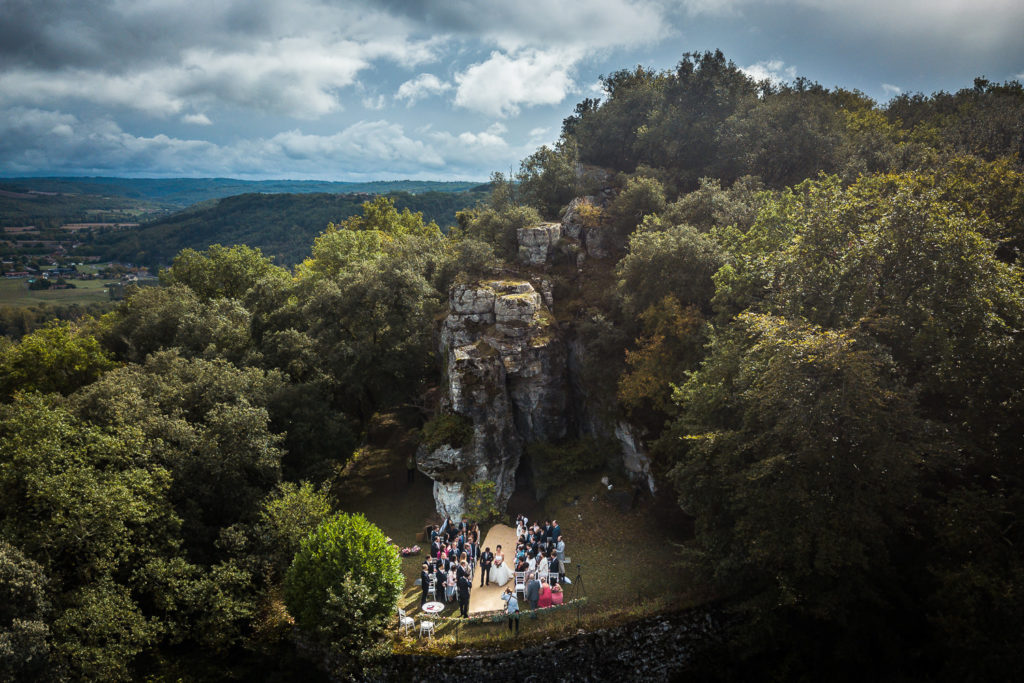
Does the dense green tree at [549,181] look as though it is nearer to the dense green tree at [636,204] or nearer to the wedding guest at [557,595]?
the dense green tree at [636,204]

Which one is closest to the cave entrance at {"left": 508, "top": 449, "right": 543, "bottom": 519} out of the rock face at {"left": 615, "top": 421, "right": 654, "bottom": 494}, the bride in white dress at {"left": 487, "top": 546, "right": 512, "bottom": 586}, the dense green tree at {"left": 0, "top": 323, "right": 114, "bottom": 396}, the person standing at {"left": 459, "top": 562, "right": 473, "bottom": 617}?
the rock face at {"left": 615, "top": 421, "right": 654, "bottom": 494}

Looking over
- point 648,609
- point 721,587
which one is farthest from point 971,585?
point 648,609

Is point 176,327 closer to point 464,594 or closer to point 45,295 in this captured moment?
point 464,594

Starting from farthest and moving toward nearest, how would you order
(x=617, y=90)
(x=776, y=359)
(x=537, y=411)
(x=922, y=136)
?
(x=617, y=90) < (x=922, y=136) < (x=537, y=411) < (x=776, y=359)

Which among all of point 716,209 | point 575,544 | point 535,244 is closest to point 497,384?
point 575,544

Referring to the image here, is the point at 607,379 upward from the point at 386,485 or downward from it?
upward

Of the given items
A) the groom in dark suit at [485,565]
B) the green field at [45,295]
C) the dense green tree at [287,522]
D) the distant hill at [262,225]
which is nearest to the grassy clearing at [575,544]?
the groom in dark suit at [485,565]

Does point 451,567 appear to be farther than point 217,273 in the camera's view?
No

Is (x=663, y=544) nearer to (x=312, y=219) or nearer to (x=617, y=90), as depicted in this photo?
(x=617, y=90)
